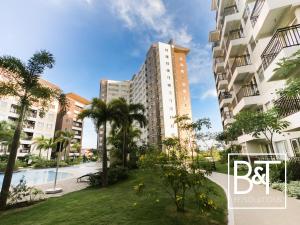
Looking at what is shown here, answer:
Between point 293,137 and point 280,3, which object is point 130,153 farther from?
point 280,3

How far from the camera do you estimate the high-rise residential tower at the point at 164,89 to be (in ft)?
191

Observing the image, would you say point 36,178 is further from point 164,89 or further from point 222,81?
point 164,89

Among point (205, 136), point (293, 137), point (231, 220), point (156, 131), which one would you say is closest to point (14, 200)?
point (231, 220)

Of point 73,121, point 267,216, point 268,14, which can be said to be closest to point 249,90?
point 268,14

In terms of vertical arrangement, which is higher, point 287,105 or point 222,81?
point 222,81

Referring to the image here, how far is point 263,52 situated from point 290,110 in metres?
4.86

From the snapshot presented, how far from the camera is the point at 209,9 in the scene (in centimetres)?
3528

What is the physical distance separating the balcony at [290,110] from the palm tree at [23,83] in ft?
51.1

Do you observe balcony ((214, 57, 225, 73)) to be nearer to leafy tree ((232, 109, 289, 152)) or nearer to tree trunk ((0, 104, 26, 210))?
leafy tree ((232, 109, 289, 152))

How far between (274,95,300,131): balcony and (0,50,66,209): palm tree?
1557cm

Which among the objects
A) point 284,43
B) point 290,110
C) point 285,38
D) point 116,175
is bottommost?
point 116,175

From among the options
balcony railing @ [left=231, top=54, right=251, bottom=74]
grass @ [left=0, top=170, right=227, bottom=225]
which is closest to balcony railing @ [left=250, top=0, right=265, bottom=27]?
balcony railing @ [left=231, top=54, right=251, bottom=74]

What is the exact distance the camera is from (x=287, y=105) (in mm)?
12500

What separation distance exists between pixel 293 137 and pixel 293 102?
A: 437 cm
